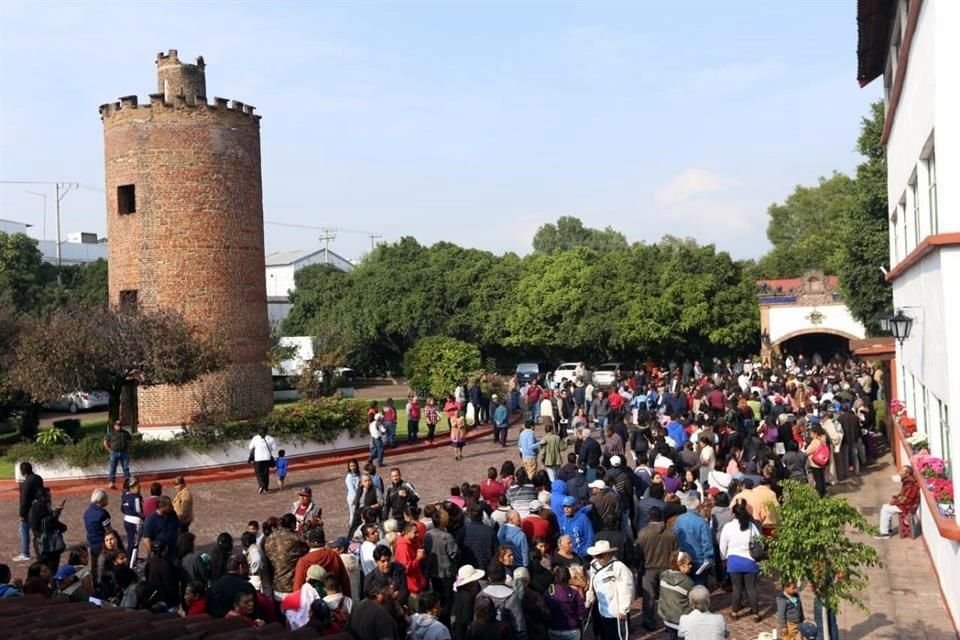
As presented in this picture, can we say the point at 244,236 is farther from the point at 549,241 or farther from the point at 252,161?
the point at 549,241

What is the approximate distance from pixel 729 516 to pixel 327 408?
1461 centimetres

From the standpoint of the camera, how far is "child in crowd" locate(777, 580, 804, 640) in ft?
28.3

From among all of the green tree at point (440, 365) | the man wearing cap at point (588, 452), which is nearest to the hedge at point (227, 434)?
the green tree at point (440, 365)

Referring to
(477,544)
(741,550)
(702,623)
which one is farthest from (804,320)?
(702,623)

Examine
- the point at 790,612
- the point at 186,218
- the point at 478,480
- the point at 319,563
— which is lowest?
the point at 478,480

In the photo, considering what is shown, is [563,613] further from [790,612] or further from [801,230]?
[801,230]

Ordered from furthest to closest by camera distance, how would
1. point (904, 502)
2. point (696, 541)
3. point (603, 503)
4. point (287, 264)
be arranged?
point (287, 264), point (904, 502), point (603, 503), point (696, 541)

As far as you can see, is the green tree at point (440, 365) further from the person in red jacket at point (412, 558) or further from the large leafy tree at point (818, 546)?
the large leafy tree at point (818, 546)

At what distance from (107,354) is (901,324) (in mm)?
15722

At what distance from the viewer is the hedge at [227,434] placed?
68.5ft

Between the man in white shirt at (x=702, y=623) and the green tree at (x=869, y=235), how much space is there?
2375 cm

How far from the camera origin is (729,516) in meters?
11.5

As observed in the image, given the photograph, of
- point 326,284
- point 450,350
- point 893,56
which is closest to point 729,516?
point 893,56

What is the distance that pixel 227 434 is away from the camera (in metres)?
22.6
